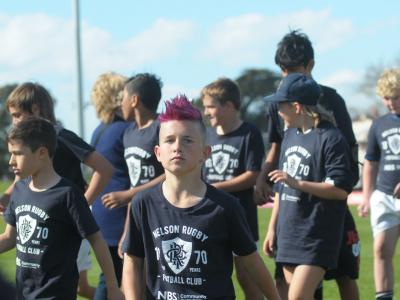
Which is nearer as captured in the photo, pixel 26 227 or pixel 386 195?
pixel 26 227

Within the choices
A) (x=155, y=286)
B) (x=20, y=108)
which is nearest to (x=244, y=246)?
(x=155, y=286)

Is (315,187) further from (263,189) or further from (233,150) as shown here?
(233,150)

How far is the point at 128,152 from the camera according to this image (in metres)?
7.30

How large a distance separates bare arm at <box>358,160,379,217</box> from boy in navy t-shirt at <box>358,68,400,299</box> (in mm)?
81

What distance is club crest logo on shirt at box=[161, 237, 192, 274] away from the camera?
174 inches

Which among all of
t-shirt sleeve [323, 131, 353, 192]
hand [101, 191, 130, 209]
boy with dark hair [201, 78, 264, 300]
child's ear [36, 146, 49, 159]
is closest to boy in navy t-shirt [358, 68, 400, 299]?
boy with dark hair [201, 78, 264, 300]

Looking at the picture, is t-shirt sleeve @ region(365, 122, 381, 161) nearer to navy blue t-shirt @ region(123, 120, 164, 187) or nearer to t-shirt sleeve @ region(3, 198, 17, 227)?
navy blue t-shirt @ region(123, 120, 164, 187)

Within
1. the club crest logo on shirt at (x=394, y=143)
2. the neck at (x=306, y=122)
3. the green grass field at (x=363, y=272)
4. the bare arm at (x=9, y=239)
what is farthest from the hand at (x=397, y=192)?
the bare arm at (x=9, y=239)

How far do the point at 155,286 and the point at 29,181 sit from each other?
1389 mm

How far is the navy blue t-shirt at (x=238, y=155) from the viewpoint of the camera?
7469mm

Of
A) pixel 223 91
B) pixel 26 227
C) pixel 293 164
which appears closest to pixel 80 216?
pixel 26 227

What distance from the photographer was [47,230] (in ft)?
17.4

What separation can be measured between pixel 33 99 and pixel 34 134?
26.3 inches

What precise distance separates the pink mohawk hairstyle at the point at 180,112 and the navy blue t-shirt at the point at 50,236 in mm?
1017
